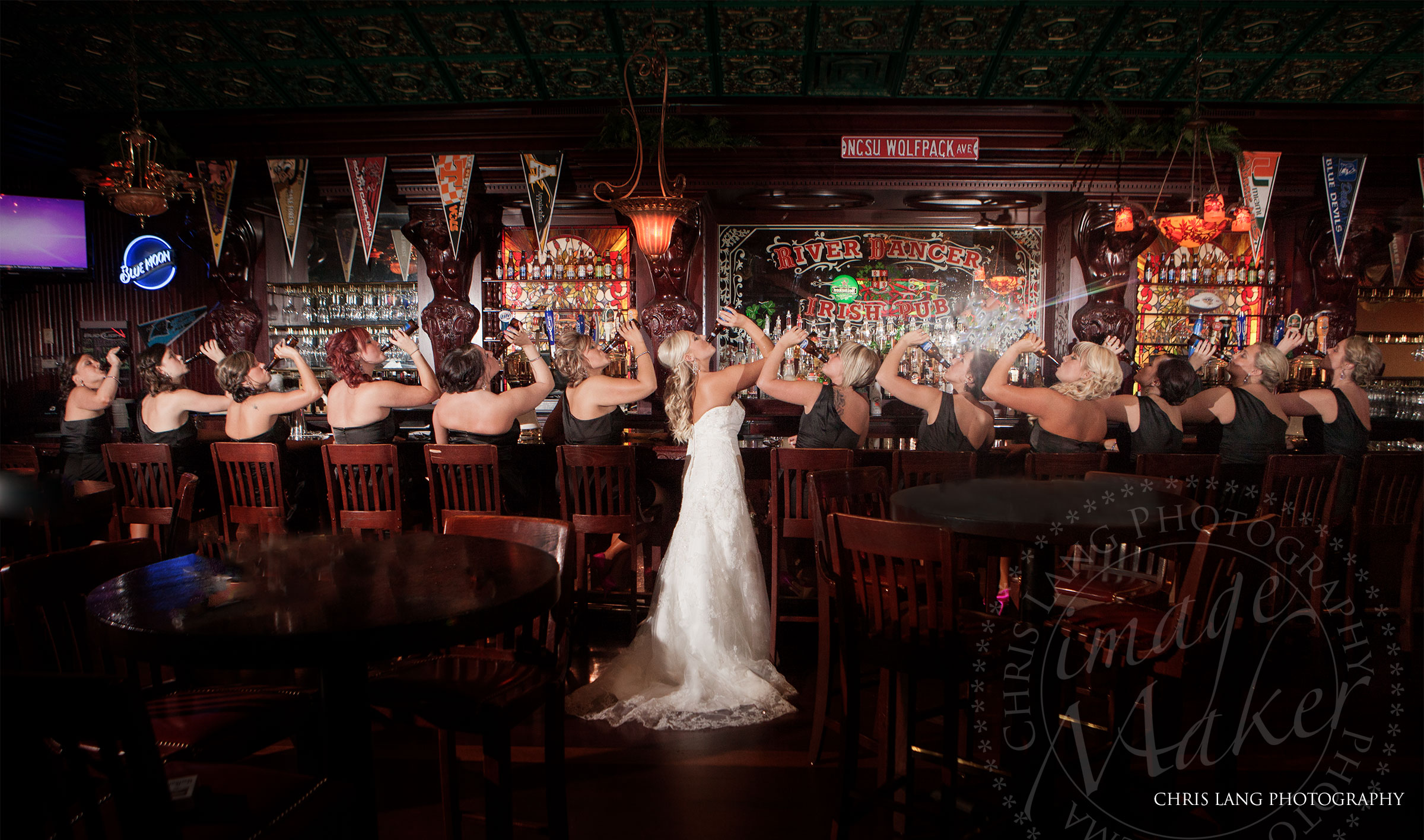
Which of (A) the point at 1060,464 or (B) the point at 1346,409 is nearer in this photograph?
(A) the point at 1060,464

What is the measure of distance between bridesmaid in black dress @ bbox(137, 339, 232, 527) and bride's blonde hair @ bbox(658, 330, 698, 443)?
9.58ft

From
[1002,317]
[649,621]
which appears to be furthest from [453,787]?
[1002,317]

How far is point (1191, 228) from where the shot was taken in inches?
216

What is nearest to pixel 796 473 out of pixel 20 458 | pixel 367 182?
pixel 20 458

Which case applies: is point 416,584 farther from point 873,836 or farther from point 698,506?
point 698,506

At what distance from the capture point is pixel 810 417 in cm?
413

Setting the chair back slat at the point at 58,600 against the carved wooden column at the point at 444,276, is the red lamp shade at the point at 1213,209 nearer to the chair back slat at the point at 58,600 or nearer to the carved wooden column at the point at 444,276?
the carved wooden column at the point at 444,276

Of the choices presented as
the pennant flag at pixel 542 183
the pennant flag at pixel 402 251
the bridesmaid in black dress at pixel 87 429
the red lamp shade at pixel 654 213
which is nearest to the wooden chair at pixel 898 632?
the red lamp shade at pixel 654 213

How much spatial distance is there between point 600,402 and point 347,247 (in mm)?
4964

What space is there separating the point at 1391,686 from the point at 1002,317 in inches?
185

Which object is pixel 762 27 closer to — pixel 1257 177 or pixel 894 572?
pixel 1257 177

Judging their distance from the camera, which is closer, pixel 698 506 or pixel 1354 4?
pixel 698 506

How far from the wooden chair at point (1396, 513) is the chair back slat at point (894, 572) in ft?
10.4

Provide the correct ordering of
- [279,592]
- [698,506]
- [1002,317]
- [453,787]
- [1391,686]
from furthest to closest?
[1002,317], [698,506], [1391,686], [453,787], [279,592]
